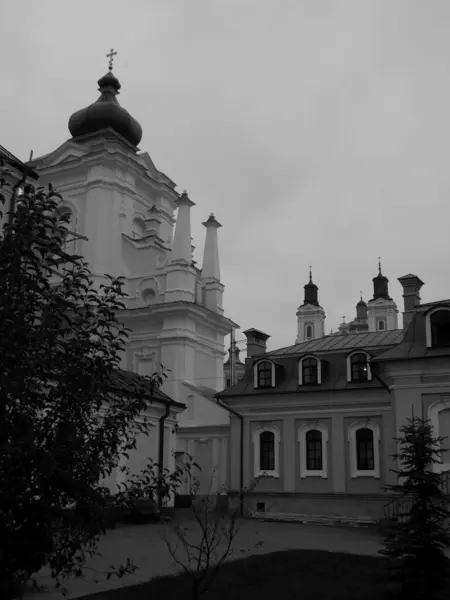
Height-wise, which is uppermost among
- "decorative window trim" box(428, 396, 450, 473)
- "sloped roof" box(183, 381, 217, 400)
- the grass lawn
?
"sloped roof" box(183, 381, 217, 400)

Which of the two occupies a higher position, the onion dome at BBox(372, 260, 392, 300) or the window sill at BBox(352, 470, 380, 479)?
the onion dome at BBox(372, 260, 392, 300)

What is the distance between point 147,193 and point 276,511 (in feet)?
76.0

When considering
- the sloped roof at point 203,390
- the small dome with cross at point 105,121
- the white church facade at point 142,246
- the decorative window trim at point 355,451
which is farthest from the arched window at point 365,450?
the small dome with cross at point 105,121

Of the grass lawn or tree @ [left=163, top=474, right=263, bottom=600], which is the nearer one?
tree @ [left=163, top=474, right=263, bottom=600]

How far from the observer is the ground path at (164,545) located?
1243 cm

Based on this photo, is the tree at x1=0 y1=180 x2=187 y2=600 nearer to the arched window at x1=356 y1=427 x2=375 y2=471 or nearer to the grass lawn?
→ the grass lawn

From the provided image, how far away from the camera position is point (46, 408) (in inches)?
274

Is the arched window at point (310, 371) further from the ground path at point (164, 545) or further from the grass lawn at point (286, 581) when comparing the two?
the grass lawn at point (286, 581)

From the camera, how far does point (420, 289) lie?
29.9 m

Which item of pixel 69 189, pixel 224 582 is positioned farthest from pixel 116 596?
pixel 69 189

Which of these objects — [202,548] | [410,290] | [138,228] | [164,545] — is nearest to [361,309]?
[138,228]

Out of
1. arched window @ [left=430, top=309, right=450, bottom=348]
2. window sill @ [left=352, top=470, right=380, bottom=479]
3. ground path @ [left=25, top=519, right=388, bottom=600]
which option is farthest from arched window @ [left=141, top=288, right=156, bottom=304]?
arched window @ [left=430, top=309, right=450, bottom=348]

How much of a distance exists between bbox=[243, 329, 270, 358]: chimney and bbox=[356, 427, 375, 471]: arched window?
7342mm

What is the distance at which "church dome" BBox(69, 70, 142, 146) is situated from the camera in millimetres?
42125
